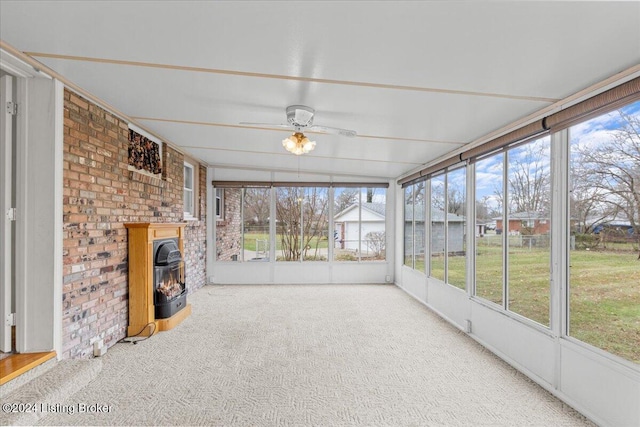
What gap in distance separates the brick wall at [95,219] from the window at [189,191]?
1874mm

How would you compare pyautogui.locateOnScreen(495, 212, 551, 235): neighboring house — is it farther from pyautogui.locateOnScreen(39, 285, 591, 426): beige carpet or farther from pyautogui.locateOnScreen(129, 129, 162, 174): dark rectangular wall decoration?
pyautogui.locateOnScreen(129, 129, 162, 174): dark rectangular wall decoration

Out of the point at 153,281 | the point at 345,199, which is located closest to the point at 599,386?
the point at 153,281

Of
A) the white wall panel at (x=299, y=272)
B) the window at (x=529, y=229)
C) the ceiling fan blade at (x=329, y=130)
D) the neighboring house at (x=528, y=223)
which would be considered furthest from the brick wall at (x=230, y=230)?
the window at (x=529, y=229)

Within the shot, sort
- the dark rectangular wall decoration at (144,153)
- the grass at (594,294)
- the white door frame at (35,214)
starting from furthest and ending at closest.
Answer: the dark rectangular wall decoration at (144,153)
the white door frame at (35,214)
the grass at (594,294)

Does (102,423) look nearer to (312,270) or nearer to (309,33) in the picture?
(309,33)

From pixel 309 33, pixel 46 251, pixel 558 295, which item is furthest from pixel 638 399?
pixel 46 251

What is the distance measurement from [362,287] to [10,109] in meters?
5.94

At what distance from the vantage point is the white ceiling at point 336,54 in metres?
1.59

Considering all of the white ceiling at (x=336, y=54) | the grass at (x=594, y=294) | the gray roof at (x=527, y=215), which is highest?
the white ceiling at (x=336, y=54)

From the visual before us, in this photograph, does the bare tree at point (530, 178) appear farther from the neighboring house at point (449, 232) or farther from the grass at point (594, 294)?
the neighboring house at point (449, 232)

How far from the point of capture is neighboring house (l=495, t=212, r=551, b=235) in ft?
9.63

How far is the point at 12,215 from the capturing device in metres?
2.51

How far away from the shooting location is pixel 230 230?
7023 millimetres

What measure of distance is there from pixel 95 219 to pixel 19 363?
1.32m
